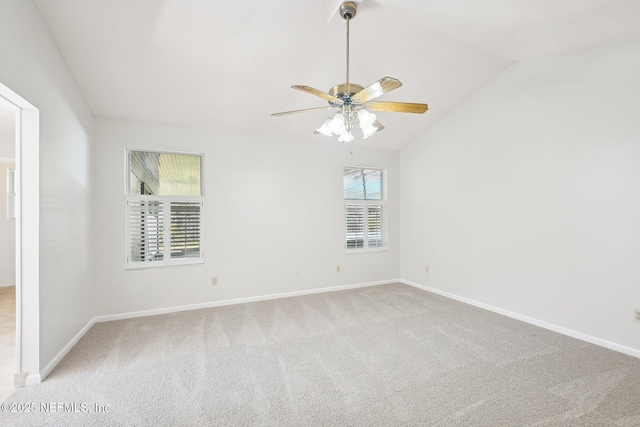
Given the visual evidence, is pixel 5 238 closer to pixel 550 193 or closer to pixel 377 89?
pixel 377 89

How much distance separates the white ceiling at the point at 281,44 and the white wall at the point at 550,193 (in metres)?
0.35

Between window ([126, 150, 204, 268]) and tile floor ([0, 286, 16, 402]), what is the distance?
120 centimetres

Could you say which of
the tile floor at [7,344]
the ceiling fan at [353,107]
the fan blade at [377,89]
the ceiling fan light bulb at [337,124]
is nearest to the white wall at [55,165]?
the tile floor at [7,344]

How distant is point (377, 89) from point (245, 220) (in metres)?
2.88

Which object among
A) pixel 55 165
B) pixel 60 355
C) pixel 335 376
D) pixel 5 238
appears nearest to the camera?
pixel 335 376

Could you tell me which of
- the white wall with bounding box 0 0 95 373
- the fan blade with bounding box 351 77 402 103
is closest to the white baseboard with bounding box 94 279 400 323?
the white wall with bounding box 0 0 95 373

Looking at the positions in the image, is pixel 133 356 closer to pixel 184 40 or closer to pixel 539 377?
pixel 184 40

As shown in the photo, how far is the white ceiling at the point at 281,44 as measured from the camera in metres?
2.22

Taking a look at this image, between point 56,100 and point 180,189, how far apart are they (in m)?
1.58

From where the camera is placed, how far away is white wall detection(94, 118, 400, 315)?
3402 millimetres

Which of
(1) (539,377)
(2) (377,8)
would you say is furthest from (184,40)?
(1) (539,377)

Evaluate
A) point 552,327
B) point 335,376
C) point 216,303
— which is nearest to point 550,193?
point 552,327

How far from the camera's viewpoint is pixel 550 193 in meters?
3.06

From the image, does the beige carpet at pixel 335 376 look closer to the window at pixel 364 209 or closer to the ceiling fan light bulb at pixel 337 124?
the window at pixel 364 209
